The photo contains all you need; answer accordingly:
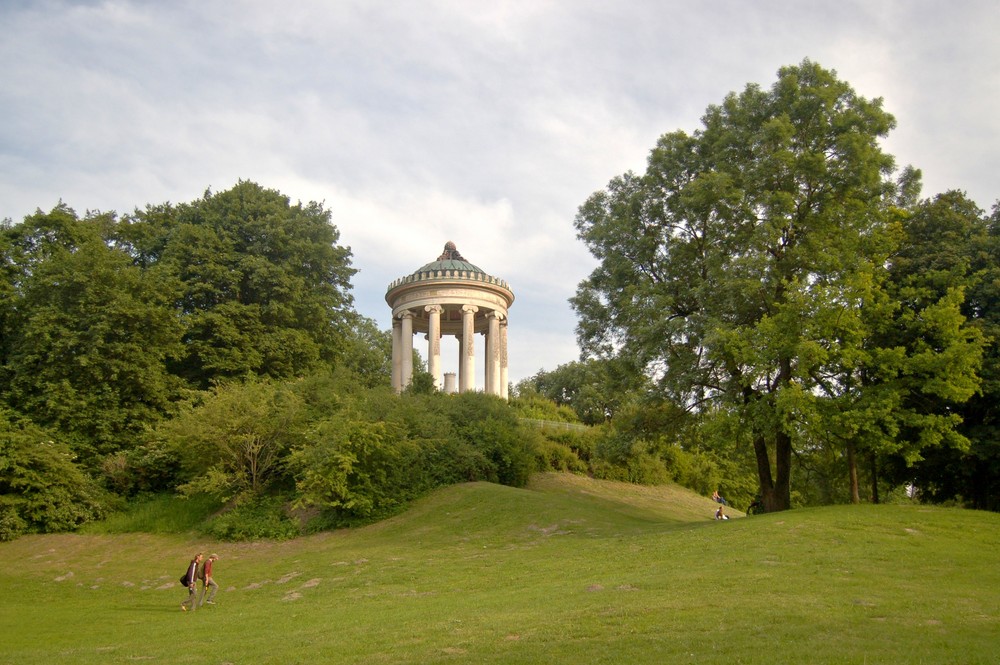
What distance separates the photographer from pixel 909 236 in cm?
2519

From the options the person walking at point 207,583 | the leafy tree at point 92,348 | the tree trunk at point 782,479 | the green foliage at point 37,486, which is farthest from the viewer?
the leafy tree at point 92,348

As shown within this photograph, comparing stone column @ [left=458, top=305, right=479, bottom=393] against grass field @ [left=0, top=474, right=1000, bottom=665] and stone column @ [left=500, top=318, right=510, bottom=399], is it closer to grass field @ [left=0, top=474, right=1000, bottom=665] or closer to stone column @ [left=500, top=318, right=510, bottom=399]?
stone column @ [left=500, top=318, right=510, bottom=399]

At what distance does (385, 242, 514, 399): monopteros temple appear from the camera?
39.9 m

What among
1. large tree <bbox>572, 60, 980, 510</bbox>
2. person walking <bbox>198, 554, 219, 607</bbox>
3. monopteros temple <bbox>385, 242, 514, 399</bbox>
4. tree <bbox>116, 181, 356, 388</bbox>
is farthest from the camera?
monopteros temple <bbox>385, 242, 514, 399</bbox>

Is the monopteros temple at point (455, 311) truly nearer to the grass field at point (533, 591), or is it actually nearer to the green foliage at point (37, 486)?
the grass field at point (533, 591)

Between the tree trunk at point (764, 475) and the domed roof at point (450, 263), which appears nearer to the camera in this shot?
the tree trunk at point (764, 475)

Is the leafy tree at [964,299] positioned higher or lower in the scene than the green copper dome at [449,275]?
lower

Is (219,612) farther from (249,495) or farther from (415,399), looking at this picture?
(415,399)

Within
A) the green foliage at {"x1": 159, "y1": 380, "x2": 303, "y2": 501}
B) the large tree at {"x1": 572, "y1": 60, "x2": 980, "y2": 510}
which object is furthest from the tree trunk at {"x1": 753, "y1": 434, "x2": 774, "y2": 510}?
the green foliage at {"x1": 159, "y1": 380, "x2": 303, "y2": 501}

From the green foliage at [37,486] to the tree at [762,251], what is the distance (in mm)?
19773

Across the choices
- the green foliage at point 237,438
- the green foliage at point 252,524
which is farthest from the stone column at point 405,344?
→ the green foliage at point 252,524

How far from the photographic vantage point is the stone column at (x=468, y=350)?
4003 cm

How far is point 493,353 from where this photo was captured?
40906 millimetres

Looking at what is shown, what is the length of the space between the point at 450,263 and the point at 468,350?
16.0 ft
